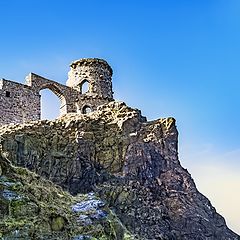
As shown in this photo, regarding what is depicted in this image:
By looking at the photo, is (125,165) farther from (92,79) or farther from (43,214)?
(43,214)

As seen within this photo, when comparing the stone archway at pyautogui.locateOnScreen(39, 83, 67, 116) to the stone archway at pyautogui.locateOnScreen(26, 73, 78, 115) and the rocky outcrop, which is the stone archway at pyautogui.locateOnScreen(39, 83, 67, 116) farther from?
the rocky outcrop

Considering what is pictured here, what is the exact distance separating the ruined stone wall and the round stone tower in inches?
233

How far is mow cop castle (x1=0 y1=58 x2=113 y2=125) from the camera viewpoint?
3203 cm

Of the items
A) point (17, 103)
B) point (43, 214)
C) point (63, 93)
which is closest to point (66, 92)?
point (63, 93)

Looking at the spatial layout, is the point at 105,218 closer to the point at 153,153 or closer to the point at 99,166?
the point at 99,166

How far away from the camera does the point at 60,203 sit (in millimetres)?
13445

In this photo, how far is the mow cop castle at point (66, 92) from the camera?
32.0 m

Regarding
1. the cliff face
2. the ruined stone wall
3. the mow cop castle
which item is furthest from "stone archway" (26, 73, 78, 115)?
the cliff face

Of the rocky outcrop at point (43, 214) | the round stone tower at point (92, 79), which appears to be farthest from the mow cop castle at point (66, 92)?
the rocky outcrop at point (43, 214)

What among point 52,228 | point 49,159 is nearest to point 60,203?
point 52,228

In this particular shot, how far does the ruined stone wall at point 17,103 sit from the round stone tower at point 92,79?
5.93 meters

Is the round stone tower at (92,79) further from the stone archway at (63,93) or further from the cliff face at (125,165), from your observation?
the cliff face at (125,165)

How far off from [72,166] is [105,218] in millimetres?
15284

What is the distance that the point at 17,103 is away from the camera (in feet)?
106
